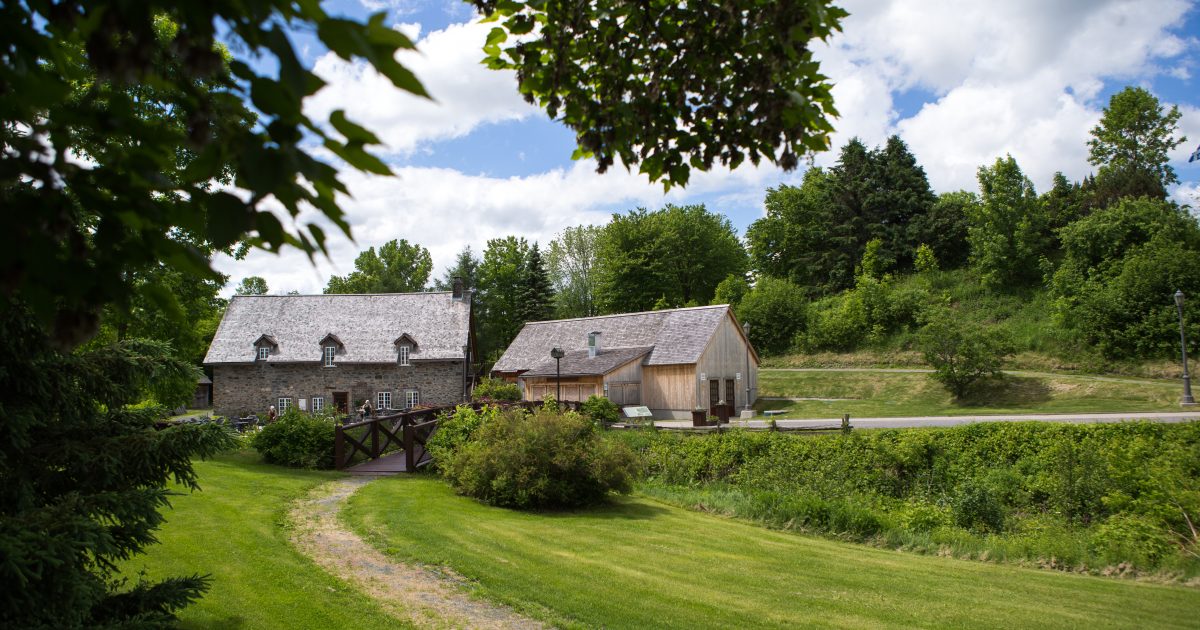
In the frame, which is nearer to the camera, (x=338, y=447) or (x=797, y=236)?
(x=338, y=447)

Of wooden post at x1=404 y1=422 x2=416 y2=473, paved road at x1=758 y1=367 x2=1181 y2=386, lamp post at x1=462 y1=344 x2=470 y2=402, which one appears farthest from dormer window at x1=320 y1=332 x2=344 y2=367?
paved road at x1=758 y1=367 x2=1181 y2=386

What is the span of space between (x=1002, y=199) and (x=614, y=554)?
136 feet

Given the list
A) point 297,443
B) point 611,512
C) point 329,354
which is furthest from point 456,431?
point 329,354

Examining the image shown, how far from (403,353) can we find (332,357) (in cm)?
346

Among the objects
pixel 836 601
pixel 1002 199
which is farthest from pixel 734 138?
pixel 1002 199

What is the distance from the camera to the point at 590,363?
1460 inches

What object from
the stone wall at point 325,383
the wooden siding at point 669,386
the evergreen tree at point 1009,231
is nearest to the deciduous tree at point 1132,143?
the evergreen tree at point 1009,231

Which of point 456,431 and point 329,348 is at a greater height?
point 329,348

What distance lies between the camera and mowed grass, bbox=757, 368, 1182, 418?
1067 inches

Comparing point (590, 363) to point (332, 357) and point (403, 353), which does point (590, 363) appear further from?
point (332, 357)

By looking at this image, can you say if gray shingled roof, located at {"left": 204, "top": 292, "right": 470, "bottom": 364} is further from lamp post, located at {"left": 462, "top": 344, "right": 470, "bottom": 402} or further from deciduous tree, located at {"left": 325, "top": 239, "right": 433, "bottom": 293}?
deciduous tree, located at {"left": 325, "top": 239, "right": 433, "bottom": 293}

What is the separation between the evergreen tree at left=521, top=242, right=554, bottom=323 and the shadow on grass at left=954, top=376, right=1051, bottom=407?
1285 inches

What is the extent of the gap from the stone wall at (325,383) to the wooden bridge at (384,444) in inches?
682

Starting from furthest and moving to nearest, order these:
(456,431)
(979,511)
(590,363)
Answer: (590,363)
(456,431)
(979,511)
